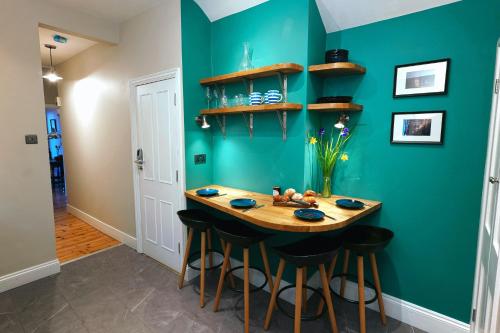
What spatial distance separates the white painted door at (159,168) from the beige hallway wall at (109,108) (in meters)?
0.24

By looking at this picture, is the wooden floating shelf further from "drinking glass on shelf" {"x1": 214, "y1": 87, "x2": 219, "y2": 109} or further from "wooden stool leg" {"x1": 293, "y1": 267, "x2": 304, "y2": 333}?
"wooden stool leg" {"x1": 293, "y1": 267, "x2": 304, "y2": 333}

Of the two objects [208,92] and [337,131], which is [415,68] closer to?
[337,131]

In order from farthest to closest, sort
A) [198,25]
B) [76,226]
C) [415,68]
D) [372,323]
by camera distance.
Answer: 1. [76,226]
2. [198,25]
3. [372,323]
4. [415,68]

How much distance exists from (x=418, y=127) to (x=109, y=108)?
3.55 meters

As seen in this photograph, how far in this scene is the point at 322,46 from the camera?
2299 mm

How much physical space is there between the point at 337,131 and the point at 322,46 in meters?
0.76

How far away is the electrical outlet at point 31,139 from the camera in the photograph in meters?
2.58

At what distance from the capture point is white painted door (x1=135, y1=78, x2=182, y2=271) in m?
2.72

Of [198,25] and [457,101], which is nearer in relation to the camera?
[457,101]

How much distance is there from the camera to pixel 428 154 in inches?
76.4

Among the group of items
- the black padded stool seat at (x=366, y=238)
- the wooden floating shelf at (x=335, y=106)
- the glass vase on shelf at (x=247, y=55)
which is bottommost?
the black padded stool seat at (x=366, y=238)

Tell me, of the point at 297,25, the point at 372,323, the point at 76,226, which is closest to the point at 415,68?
the point at 297,25

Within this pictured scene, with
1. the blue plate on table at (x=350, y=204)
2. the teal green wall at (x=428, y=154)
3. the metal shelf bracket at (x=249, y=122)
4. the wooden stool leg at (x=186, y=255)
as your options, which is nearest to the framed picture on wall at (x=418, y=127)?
the teal green wall at (x=428, y=154)

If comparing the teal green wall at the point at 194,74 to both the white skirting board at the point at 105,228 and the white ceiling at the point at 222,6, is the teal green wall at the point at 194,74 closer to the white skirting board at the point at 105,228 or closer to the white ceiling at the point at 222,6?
the white ceiling at the point at 222,6
